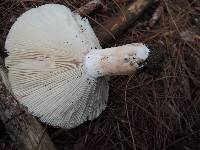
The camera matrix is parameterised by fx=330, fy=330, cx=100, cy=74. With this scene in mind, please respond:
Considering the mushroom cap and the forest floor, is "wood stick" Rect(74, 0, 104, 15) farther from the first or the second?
the mushroom cap

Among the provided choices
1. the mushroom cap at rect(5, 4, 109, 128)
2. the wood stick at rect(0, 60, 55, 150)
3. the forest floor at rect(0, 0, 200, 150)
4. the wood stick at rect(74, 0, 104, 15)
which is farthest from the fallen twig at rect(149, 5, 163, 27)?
the wood stick at rect(0, 60, 55, 150)

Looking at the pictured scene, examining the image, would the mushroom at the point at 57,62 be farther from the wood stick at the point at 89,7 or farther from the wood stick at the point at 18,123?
the wood stick at the point at 89,7

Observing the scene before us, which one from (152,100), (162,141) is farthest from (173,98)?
(162,141)

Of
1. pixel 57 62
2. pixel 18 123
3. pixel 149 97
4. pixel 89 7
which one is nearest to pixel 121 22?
pixel 89 7

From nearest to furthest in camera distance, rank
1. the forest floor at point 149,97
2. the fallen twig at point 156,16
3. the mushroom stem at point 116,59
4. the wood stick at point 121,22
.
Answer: the mushroom stem at point 116,59 → the forest floor at point 149,97 → the wood stick at point 121,22 → the fallen twig at point 156,16

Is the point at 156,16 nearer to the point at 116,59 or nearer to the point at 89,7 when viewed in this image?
the point at 89,7

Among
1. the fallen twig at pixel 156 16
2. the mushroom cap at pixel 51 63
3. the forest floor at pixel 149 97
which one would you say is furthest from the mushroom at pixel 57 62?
the fallen twig at pixel 156 16

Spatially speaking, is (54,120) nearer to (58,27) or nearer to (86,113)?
(86,113)

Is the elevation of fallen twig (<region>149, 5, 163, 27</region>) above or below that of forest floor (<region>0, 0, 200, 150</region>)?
above

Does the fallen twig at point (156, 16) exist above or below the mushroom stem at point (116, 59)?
below
